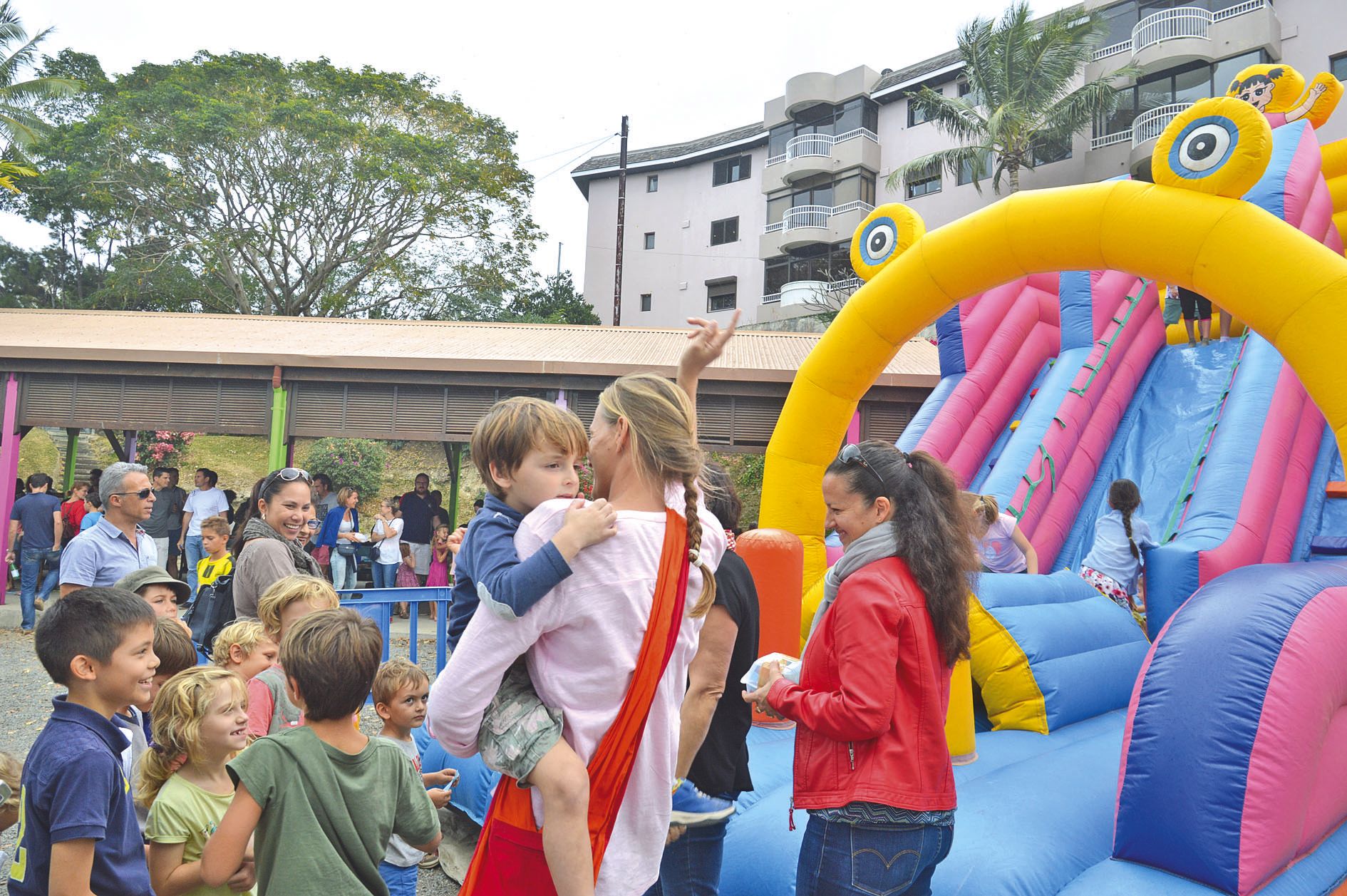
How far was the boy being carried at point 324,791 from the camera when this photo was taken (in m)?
1.98

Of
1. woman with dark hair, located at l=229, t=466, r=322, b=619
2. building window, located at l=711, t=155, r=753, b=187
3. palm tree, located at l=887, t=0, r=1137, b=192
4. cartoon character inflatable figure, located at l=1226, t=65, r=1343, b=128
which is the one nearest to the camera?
woman with dark hair, located at l=229, t=466, r=322, b=619

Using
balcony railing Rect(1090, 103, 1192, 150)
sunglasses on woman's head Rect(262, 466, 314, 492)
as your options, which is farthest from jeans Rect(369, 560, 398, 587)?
balcony railing Rect(1090, 103, 1192, 150)

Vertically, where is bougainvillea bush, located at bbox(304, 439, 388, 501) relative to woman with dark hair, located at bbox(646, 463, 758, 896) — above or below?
above

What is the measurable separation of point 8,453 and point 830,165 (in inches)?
887

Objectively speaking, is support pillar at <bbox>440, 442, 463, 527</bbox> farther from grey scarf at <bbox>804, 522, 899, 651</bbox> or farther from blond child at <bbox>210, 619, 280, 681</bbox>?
grey scarf at <bbox>804, 522, 899, 651</bbox>

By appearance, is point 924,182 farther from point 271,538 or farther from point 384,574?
point 271,538

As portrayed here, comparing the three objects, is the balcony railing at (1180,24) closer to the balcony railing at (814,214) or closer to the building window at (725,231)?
the balcony railing at (814,214)

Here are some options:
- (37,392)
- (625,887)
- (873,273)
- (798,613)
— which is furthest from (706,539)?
(37,392)

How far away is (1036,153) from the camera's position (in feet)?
78.1

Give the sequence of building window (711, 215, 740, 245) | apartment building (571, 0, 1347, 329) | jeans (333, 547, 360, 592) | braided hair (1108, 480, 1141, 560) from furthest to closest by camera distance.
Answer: building window (711, 215, 740, 245) → apartment building (571, 0, 1347, 329) → jeans (333, 547, 360, 592) → braided hair (1108, 480, 1141, 560)

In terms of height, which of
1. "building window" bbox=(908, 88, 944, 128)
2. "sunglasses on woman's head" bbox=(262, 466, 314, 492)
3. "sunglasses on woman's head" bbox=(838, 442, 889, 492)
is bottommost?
"sunglasses on woman's head" bbox=(262, 466, 314, 492)

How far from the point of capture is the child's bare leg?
1545 mm

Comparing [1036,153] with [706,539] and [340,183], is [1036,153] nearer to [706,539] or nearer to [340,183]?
[340,183]

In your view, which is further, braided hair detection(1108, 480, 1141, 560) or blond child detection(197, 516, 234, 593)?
braided hair detection(1108, 480, 1141, 560)
